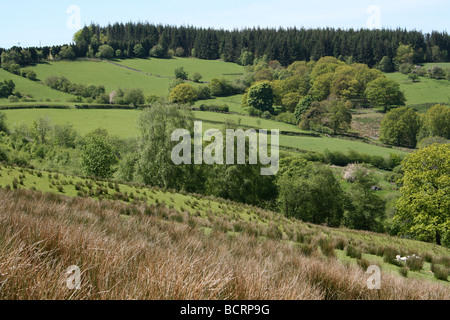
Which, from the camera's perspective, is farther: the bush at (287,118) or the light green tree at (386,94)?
the light green tree at (386,94)

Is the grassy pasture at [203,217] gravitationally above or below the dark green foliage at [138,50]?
below

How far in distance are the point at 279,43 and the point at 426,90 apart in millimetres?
84139

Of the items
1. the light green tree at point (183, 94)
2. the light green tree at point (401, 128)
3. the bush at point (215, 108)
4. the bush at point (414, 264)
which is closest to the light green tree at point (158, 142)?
the bush at point (414, 264)

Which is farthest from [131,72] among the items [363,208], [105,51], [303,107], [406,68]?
[406,68]

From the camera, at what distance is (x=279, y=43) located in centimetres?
17762

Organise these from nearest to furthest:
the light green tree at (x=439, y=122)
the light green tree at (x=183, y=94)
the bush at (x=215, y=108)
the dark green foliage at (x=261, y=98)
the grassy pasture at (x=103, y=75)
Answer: the light green tree at (x=439, y=122)
the bush at (x=215, y=108)
the dark green foliage at (x=261, y=98)
the light green tree at (x=183, y=94)
the grassy pasture at (x=103, y=75)

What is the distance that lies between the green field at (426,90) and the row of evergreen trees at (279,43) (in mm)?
35194

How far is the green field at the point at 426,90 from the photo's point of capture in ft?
365

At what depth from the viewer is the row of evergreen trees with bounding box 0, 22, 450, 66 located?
15975 centimetres

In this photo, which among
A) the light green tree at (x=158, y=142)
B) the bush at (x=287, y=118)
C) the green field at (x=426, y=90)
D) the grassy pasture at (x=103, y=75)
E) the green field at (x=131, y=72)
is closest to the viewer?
the light green tree at (x=158, y=142)

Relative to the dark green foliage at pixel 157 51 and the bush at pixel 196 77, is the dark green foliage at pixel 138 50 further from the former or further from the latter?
Result: the bush at pixel 196 77

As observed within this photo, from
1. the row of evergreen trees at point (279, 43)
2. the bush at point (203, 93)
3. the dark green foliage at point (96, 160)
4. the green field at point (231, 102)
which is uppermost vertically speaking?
the row of evergreen trees at point (279, 43)

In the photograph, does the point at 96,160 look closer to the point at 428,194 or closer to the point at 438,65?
the point at 428,194
